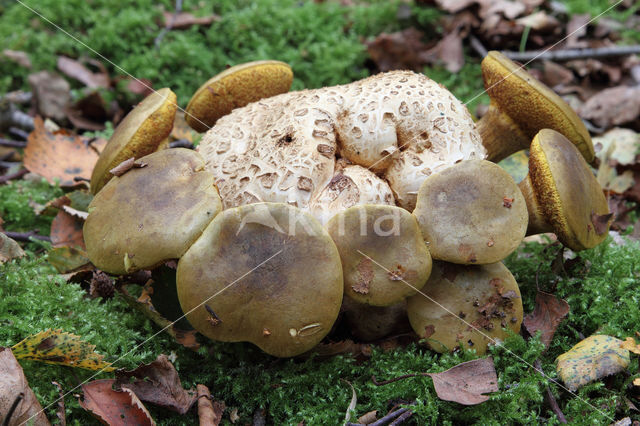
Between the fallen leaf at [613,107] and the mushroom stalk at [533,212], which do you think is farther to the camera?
the fallen leaf at [613,107]

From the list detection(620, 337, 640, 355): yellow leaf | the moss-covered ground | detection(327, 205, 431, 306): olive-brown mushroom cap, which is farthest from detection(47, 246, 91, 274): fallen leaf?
detection(620, 337, 640, 355): yellow leaf

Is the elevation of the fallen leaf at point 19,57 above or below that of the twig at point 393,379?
above

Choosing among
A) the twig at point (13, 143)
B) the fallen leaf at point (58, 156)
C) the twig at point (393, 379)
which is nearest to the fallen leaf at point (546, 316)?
the twig at point (393, 379)

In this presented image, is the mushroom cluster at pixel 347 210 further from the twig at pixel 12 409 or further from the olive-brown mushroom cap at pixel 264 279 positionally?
Result: the twig at pixel 12 409

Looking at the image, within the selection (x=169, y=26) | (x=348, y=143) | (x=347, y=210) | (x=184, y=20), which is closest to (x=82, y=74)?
(x=169, y=26)

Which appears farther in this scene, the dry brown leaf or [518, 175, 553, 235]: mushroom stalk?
[518, 175, 553, 235]: mushroom stalk

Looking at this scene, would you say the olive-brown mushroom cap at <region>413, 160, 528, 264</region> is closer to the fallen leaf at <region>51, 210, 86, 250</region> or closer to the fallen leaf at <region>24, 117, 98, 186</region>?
the fallen leaf at <region>51, 210, 86, 250</region>
